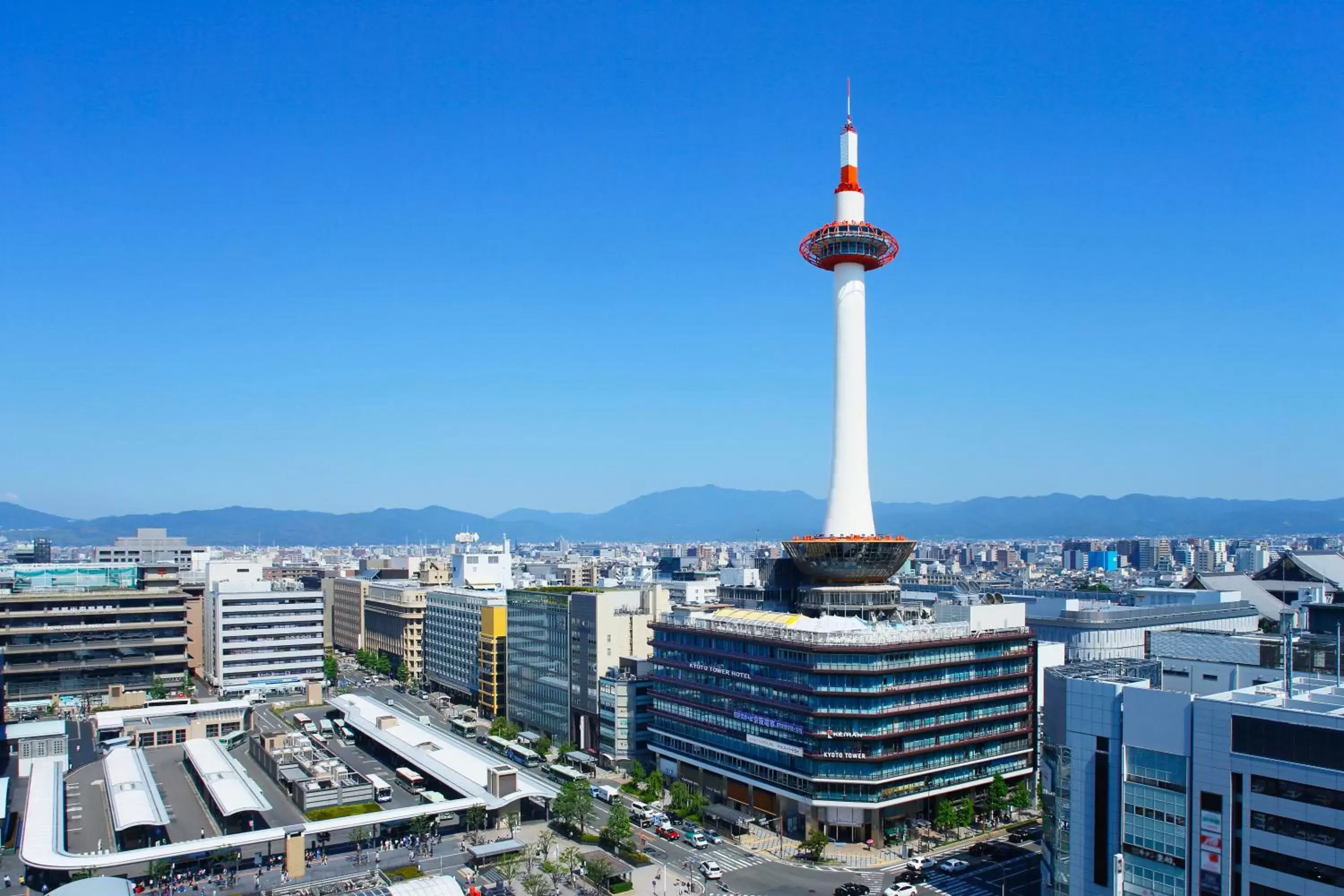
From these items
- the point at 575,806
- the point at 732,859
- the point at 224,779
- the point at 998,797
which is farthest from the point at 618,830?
the point at 224,779

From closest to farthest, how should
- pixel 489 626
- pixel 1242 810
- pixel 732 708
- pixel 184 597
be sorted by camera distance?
pixel 1242 810, pixel 732 708, pixel 489 626, pixel 184 597

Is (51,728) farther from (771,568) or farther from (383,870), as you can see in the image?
(771,568)

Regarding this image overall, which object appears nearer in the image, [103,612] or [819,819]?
[819,819]

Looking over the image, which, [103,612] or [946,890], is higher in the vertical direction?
[103,612]

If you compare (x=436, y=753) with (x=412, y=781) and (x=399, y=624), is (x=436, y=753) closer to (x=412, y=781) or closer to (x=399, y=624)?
(x=412, y=781)

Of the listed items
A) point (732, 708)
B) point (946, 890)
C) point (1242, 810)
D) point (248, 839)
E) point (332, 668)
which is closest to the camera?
point (1242, 810)

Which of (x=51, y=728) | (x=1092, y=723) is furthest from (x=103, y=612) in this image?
(x=1092, y=723)

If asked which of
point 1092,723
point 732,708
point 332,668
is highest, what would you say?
point 1092,723
